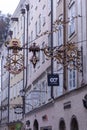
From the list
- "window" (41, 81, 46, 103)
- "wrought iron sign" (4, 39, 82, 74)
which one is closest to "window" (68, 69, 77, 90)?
"window" (41, 81, 46, 103)

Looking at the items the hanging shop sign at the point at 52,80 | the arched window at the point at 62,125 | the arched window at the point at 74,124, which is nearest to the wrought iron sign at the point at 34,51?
the arched window at the point at 74,124

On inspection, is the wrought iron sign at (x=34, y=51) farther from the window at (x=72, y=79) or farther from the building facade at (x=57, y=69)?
the window at (x=72, y=79)

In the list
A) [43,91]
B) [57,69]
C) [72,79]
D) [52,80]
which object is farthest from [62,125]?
[43,91]

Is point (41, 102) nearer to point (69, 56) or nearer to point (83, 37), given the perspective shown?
point (83, 37)

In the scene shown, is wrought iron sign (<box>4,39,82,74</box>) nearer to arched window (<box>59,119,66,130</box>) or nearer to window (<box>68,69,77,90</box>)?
window (<box>68,69,77,90</box>)

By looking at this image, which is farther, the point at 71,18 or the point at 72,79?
the point at 71,18

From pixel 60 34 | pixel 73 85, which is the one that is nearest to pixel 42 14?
pixel 60 34

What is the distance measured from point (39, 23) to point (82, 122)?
61.5 feet

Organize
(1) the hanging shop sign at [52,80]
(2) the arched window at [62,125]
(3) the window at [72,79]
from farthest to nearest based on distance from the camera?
(2) the arched window at [62,125]
(1) the hanging shop sign at [52,80]
(3) the window at [72,79]

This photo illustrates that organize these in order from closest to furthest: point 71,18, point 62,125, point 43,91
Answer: point 71,18 < point 62,125 < point 43,91

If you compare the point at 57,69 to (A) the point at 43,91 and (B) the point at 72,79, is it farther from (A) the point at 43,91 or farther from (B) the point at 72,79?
(A) the point at 43,91

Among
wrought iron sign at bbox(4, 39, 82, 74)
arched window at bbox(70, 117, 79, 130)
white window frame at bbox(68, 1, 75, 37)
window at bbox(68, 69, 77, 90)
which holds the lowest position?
arched window at bbox(70, 117, 79, 130)

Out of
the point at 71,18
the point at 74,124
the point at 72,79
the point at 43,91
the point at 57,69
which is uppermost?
the point at 71,18

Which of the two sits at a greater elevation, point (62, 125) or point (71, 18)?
point (71, 18)
